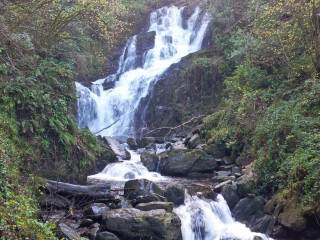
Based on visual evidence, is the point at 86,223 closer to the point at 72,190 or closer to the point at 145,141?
the point at 72,190

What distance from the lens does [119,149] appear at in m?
18.7

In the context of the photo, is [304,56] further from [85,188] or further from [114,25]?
[85,188]

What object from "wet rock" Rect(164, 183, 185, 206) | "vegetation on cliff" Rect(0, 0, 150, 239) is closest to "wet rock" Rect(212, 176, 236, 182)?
"wet rock" Rect(164, 183, 185, 206)

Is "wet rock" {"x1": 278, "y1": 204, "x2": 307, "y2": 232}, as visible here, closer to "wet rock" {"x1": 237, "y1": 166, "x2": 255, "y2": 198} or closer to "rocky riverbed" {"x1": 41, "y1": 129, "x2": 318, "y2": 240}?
"rocky riverbed" {"x1": 41, "y1": 129, "x2": 318, "y2": 240}

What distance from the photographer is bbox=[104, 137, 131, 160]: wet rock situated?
1814 centimetres

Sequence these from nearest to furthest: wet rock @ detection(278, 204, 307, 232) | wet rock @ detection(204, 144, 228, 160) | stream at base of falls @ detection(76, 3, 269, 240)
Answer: wet rock @ detection(278, 204, 307, 232), stream at base of falls @ detection(76, 3, 269, 240), wet rock @ detection(204, 144, 228, 160)

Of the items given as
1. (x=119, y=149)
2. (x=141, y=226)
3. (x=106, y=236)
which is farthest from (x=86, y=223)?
(x=119, y=149)

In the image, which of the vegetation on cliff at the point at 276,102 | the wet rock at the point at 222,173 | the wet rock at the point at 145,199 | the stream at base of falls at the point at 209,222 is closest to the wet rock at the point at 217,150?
the vegetation on cliff at the point at 276,102

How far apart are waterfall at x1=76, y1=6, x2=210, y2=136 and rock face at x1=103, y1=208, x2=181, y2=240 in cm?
1158

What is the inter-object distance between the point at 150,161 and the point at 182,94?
737 centimetres

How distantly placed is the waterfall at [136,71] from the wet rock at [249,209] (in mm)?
10405

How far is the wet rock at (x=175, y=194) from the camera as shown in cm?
1295

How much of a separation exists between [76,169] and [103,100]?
34.7 ft

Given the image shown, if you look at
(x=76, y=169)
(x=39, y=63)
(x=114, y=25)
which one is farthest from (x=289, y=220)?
(x=114, y=25)
